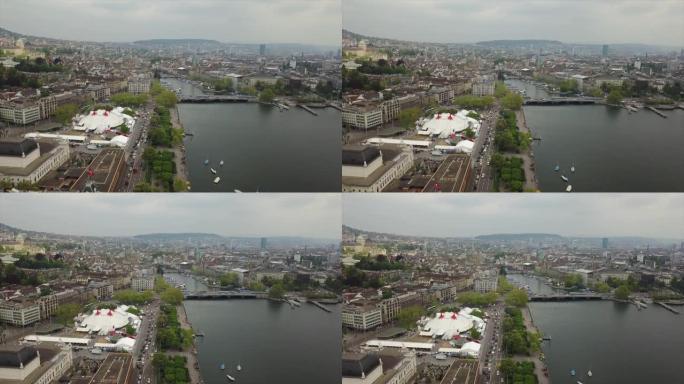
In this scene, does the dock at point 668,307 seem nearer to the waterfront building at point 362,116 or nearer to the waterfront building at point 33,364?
the waterfront building at point 362,116

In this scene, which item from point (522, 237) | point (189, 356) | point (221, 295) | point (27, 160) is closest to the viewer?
point (27, 160)

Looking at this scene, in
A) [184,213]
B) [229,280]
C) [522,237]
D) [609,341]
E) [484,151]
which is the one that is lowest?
[609,341]

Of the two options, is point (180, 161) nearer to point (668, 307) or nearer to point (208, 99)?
point (208, 99)

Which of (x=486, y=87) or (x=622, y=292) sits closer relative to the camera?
(x=486, y=87)

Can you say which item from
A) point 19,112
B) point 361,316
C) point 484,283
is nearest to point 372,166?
point 361,316

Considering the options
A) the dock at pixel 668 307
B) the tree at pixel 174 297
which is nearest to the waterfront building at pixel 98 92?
the tree at pixel 174 297

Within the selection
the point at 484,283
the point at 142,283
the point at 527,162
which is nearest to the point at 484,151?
the point at 527,162

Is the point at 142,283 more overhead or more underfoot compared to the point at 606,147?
more underfoot

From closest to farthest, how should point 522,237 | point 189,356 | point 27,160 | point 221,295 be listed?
point 27,160
point 522,237
point 189,356
point 221,295
